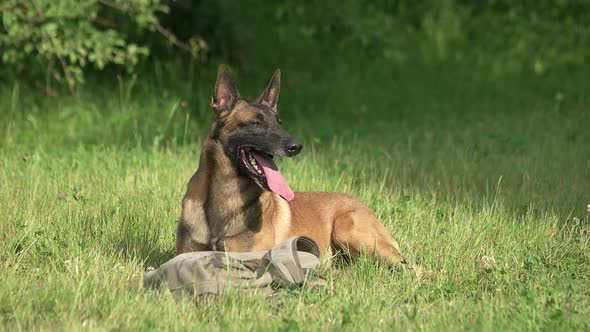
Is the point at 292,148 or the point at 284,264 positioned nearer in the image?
the point at 284,264

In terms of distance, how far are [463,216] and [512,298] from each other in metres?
1.87

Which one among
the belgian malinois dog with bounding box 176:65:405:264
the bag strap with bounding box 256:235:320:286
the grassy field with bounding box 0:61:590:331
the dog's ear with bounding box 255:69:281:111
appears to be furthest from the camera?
the dog's ear with bounding box 255:69:281:111

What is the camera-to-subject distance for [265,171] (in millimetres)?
6234

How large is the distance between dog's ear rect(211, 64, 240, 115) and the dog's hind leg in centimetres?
129

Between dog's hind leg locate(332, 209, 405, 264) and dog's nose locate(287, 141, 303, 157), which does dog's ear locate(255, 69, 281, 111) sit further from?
dog's hind leg locate(332, 209, 405, 264)

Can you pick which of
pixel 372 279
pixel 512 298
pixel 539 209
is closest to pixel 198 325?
pixel 372 279

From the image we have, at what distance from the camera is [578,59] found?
1688 cm

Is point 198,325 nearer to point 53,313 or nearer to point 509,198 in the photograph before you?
point 53,313

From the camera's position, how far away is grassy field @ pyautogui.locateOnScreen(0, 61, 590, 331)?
523 cm

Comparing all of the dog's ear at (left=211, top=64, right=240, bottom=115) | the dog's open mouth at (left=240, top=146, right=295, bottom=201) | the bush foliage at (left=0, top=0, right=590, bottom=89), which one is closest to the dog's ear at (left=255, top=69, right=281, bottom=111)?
the dog's ear at (left=211, top=64, right=240, bottom=115)

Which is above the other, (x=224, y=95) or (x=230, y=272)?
(x=224, y=95)

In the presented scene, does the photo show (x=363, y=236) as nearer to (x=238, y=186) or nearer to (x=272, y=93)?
(x=238, y=186)

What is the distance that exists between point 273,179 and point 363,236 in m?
1.05

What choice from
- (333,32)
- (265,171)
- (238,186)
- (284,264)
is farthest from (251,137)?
(333,32)
